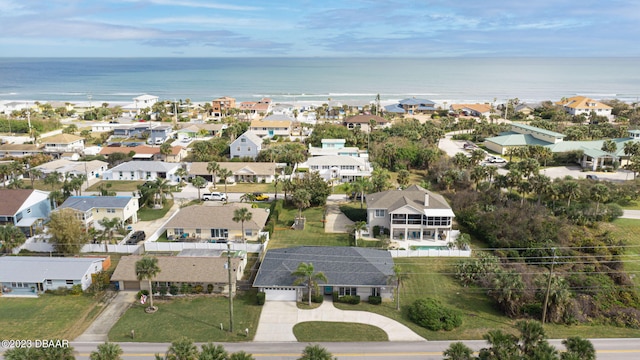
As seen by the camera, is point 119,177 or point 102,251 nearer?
point 102,251

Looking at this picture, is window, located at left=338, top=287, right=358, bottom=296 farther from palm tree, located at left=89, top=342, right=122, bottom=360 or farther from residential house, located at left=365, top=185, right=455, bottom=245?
palm tree, located at left=89, top=342, right=122, bottom=360

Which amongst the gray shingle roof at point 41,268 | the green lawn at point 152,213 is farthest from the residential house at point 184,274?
the green lawn at point 152,213

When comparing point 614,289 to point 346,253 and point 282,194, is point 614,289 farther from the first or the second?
point 282,194

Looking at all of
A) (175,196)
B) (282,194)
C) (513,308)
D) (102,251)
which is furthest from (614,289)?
(175,196)

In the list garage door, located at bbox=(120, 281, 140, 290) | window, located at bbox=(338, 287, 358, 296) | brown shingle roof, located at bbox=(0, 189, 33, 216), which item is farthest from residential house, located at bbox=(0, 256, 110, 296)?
window, located at bbox=(338, 287, 358, 296)

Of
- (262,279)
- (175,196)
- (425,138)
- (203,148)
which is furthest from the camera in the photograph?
(425,138)

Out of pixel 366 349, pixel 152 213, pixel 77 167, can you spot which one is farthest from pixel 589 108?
pixel 77 167

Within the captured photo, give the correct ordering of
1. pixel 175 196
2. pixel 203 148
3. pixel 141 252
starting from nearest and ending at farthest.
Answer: pixel 141 252
pixel 175 196
pixel 203 148
